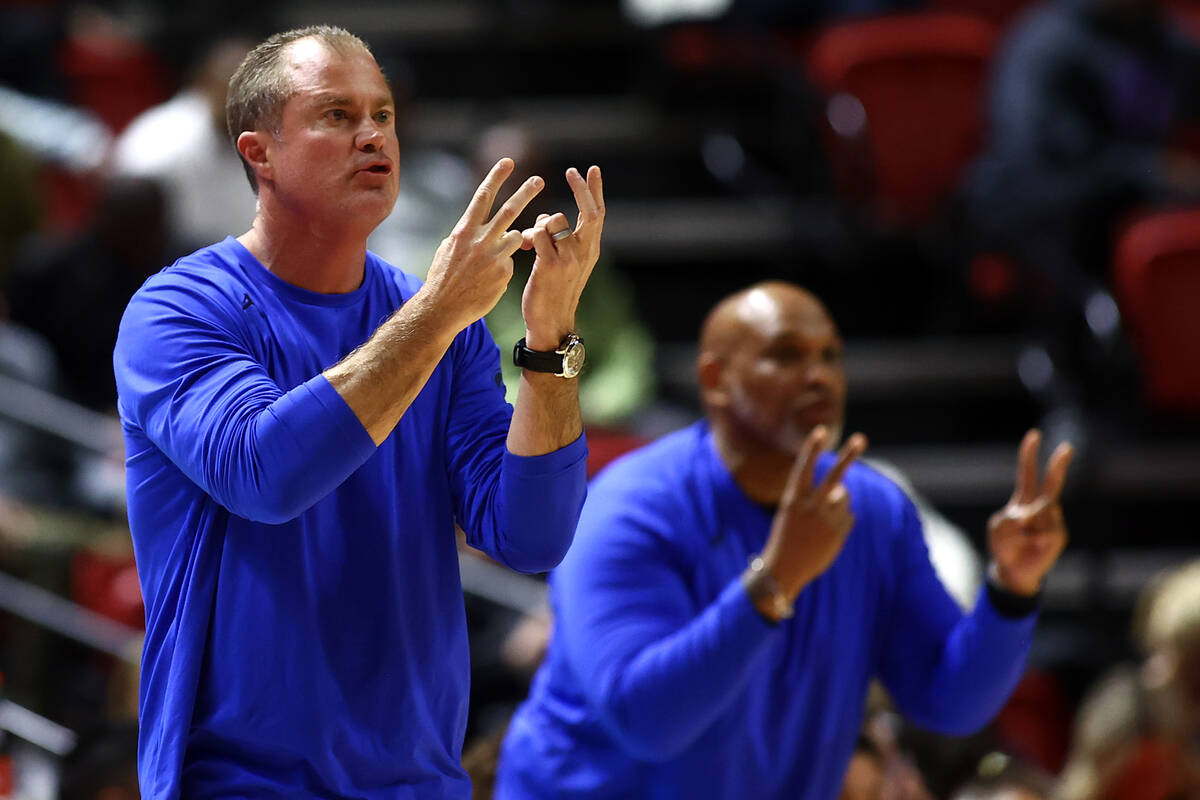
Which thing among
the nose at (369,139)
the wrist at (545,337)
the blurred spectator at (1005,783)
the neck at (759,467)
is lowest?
the blurred spectator at (1005,783)

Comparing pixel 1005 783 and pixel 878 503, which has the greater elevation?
pixel 878 503

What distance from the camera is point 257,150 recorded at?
2.12 m

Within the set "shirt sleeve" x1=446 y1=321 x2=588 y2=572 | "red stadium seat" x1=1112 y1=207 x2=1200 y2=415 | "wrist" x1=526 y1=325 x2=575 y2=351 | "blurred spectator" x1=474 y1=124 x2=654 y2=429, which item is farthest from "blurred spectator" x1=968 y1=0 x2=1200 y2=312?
"wrist" x1=526 y1=325 x2=575 y2=351

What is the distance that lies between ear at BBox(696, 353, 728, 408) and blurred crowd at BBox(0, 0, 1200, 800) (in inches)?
35.7

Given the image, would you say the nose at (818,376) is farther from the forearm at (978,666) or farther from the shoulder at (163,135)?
the shoulder at (163,135)

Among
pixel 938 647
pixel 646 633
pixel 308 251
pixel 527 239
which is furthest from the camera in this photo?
pixel 938 647

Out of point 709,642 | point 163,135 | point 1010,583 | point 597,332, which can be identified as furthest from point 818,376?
point 163,135

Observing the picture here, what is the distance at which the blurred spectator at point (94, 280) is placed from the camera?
16.9 ft

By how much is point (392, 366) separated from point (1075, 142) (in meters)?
4.32

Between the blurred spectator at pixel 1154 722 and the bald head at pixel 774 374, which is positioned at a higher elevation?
the bald head at pixel 774 374

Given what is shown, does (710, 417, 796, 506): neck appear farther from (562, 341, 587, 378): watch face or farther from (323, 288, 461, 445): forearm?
(323, 288, 461, 445): forearm

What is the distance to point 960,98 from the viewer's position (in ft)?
21.2

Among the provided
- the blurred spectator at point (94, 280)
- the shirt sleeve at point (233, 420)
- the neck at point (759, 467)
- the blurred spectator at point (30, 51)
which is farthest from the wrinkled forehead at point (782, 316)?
the blurred spectator at point (30, 51)

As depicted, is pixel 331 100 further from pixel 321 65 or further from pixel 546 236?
pixel 546 236
